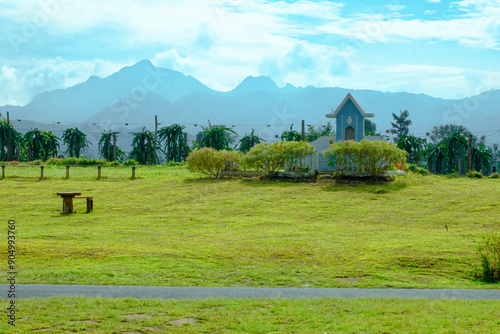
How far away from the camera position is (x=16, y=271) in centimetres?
1102

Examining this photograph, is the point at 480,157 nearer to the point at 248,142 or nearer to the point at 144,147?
the point at 248,142

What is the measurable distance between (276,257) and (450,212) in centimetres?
1117

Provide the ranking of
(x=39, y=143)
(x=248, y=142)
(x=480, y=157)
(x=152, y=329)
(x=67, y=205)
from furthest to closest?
1. (x=39, y=143)
2. (x=248, y=142)
3. (x=480, y=157)
4. (x=67, y=205)
5. (x=152, y=329)

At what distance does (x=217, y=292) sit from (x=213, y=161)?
22925 millimetres

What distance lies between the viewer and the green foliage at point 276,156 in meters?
30.5

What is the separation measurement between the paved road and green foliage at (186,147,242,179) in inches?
882

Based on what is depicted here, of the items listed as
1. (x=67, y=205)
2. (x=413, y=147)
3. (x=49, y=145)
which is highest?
(x=49, y=145)

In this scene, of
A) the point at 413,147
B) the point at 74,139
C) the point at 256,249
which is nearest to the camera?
the point at 256,249

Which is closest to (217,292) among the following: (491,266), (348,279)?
(348,279)

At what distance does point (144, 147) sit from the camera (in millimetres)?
62062

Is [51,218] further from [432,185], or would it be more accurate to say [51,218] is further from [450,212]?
[432,185]

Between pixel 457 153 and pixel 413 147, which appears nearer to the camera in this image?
pixel 457 153

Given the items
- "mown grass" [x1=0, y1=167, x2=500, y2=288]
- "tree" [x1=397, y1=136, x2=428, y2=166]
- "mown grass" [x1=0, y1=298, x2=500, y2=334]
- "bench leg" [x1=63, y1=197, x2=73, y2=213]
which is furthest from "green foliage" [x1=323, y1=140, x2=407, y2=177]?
"tree" [x1=397, y1=136, x2=428, y2=166]

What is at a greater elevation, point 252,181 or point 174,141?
point 174,141
